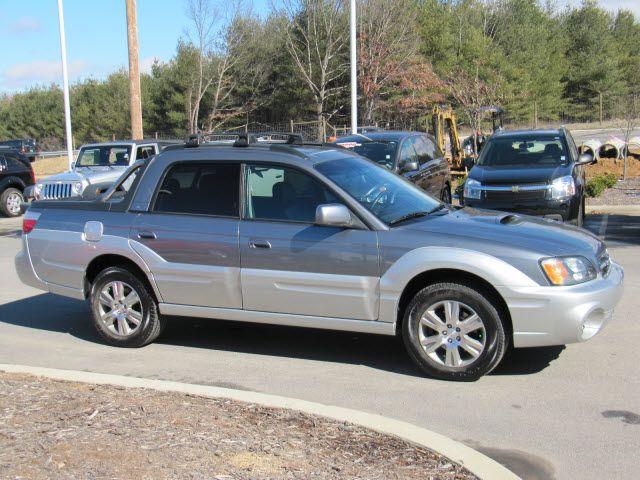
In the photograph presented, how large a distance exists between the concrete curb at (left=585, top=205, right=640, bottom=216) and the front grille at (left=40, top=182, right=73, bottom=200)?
10751 millimetres

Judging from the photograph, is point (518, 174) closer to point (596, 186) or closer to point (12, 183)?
point (596, 186)

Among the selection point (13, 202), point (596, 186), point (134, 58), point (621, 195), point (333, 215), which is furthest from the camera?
point (134, 58)

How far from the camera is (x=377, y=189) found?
21.0ft

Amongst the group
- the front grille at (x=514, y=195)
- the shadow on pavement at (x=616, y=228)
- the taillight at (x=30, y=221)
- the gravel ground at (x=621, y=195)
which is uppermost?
the taillight at (x=30, y=221)

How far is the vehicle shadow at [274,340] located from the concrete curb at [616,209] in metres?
10.2

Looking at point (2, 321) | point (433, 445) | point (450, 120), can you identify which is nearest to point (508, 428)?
point (433, 445)

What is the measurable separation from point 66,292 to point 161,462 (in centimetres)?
360

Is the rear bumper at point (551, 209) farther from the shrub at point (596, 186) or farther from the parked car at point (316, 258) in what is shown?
the shrub at point (596, 186)

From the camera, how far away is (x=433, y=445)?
421cm

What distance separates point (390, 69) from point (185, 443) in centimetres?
3647

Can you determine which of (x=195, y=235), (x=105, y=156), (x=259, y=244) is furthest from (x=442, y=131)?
(x=259, y=244)

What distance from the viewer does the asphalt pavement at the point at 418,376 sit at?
14.9 ft

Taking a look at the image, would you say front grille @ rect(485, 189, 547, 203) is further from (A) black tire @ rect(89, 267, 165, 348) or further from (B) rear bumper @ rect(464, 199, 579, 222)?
(A) black tire @ rect(89, 267, 165, 348)

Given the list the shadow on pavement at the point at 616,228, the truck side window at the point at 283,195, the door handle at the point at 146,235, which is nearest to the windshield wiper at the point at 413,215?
the truck side window at the point at 283,195
